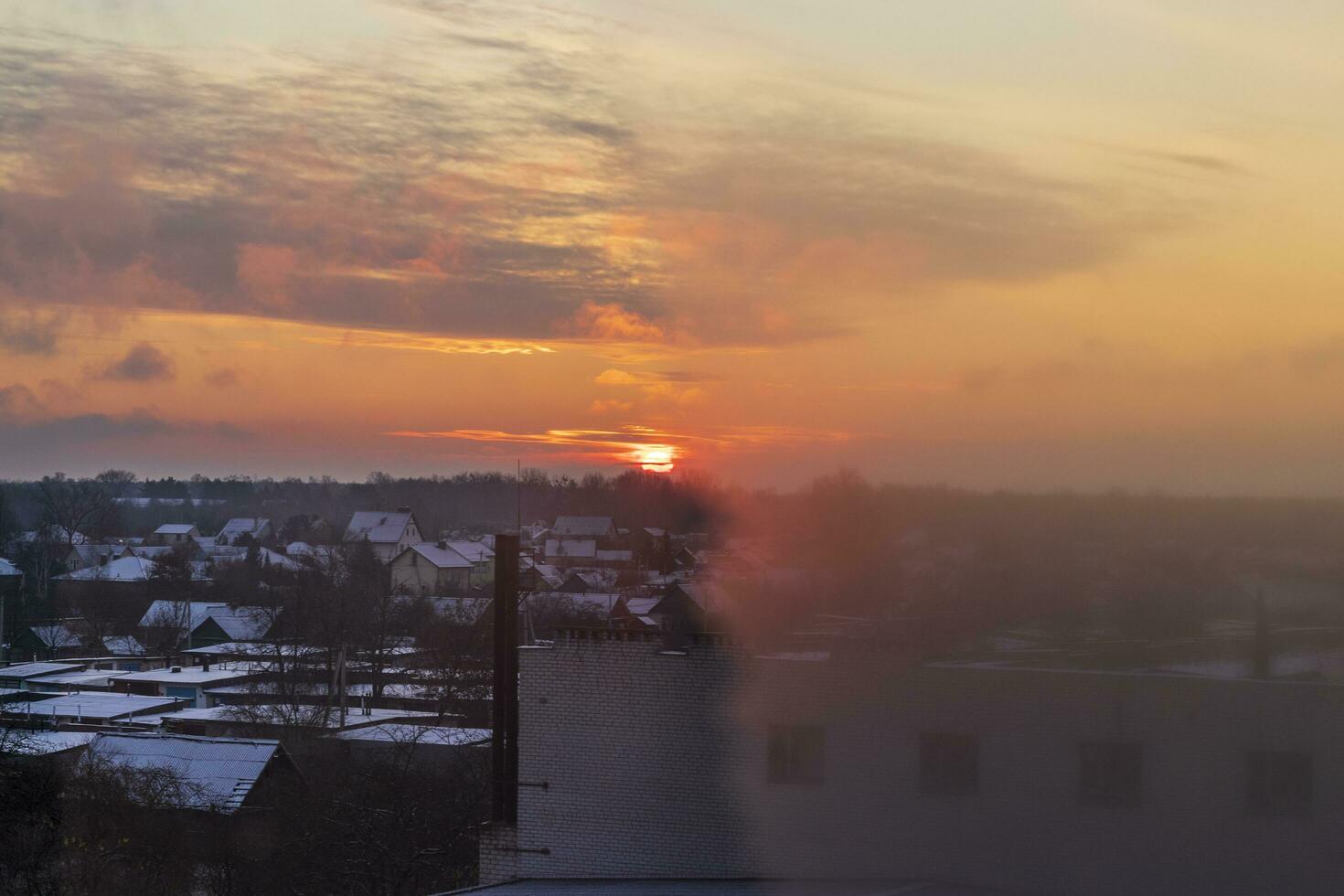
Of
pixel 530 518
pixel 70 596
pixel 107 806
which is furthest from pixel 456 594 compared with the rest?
pixel 107 806

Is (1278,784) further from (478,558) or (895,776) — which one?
(478,558)

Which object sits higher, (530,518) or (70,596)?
(530,518)

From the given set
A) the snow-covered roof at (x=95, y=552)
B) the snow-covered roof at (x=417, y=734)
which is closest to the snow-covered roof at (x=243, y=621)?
the snow-covered roof at (x=417, y=734)

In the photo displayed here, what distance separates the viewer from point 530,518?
186 ft

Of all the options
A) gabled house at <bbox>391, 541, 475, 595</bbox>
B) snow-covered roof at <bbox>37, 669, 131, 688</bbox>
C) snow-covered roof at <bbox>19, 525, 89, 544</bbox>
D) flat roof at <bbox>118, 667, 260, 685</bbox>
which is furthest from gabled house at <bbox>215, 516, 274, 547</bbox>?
flat roof at <bbox>118, 667, 260, 685</bbox>

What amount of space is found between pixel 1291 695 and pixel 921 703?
11.2ft

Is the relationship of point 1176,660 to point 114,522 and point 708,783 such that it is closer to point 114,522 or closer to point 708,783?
point 708,783

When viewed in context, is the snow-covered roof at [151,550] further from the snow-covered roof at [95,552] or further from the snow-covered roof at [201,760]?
the snow-covered roof at [201,760]

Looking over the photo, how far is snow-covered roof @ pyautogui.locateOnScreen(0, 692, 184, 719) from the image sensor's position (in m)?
30.2

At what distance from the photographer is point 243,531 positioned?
98938 mm

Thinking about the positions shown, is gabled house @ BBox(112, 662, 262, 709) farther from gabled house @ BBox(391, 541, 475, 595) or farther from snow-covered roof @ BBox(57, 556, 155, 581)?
snow-covered roof @ BBox(57, 556, 155, 581)

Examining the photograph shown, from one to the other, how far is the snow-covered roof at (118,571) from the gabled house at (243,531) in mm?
22400

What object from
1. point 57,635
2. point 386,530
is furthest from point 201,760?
point 386,530

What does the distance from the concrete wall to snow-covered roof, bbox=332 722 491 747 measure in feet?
28.3
